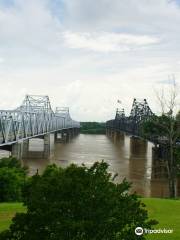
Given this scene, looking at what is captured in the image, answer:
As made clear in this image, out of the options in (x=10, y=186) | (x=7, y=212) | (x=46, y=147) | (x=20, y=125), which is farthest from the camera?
(x=46, y=147)

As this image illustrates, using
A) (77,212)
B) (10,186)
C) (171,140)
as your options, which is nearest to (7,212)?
(10,186)

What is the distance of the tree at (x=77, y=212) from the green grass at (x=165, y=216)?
475 centimetres

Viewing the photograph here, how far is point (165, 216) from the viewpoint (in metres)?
19.2

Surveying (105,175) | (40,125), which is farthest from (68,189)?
(40,125)

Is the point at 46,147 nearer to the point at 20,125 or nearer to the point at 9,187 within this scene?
the point at 20,125

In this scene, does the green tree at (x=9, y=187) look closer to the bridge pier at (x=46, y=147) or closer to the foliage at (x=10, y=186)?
the foliage at (x=10, y=186)

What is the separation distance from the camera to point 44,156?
82.7 meters

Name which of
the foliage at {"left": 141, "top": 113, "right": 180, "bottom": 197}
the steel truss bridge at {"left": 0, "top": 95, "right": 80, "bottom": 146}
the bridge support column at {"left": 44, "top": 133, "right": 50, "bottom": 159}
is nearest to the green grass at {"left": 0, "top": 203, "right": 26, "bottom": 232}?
the foliage at {"left": 141, "top": 113, "right": 180, "bottom": 197}

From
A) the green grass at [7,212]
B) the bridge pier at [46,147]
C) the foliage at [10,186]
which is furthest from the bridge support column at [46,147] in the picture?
the green grass at [7,212]

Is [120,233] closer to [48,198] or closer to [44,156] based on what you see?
[48,198]

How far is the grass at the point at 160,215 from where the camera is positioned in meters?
15.0

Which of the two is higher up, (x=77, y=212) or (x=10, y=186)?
(x=77, y=212)

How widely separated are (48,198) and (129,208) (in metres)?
1.76

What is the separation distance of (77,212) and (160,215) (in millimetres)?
10582
